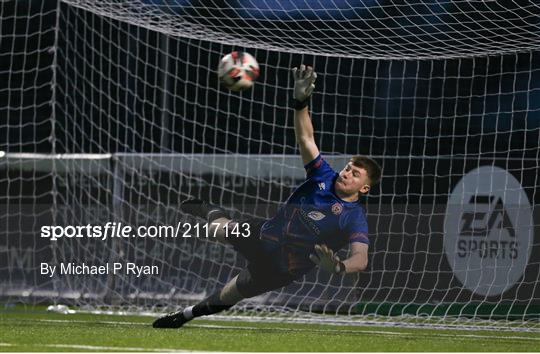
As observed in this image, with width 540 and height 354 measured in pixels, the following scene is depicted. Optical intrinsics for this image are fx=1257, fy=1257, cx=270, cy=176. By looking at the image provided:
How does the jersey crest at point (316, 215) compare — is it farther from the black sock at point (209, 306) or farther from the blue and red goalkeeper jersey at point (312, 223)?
the black sock at point (209, 306)

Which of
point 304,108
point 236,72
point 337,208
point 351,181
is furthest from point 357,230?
point 236,72

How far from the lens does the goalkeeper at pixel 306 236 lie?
34.2ft

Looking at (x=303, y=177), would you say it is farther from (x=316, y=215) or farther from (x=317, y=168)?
(x=317, y=168)

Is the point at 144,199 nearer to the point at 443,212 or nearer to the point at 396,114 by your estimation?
the point at 443,212

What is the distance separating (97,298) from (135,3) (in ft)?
10.9

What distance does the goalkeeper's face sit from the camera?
1055cm

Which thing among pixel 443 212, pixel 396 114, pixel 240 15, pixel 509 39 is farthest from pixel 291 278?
pixel 396 114

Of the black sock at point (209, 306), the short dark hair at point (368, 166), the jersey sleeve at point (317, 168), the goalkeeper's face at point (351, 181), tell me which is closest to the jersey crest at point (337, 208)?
the goalkeeper's face at point (351, 181)

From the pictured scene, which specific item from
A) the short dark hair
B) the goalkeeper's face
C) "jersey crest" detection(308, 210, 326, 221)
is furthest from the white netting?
"jersey crest" detection(308, 210, 326, 221)

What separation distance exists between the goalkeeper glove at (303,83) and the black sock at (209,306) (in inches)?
73.8

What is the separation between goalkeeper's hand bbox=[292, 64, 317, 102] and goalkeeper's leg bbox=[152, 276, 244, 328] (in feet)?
6.16

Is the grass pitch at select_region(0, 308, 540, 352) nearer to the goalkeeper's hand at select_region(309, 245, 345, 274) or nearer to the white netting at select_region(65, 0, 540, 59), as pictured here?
the goalkeeper's hand at select_region(309, 245, 345, 274)

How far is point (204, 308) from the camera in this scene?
34.1 feet

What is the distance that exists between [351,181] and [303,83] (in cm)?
129
